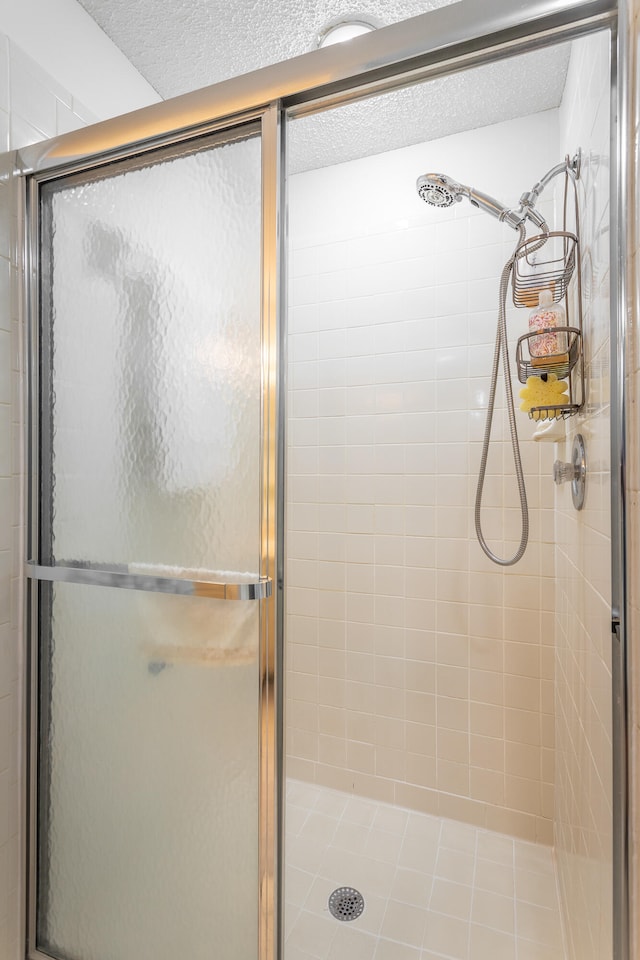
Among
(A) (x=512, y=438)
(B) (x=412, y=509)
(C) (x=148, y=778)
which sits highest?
(A) (x=512, y=438)

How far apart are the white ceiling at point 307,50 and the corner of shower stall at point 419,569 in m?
0.01

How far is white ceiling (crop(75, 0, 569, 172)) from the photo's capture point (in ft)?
4.47

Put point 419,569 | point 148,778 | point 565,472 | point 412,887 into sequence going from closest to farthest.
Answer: point 148,778 → point 565,472 → point 412,887 → point 419,569

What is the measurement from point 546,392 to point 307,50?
1275mm

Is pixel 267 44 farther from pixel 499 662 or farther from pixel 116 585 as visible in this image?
pixel 499 662

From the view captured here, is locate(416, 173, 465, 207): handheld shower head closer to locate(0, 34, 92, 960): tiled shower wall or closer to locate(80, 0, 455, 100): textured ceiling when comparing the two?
locate(80, 0, 455, 100): textured ceiling

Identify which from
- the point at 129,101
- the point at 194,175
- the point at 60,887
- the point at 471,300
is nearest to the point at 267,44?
the point at 129,101

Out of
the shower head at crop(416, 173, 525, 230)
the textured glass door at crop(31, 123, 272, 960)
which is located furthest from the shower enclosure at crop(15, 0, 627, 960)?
the shower head at crop(416, 173, 525, 230)

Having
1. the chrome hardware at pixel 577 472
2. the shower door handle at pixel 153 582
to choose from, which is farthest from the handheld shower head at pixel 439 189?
the shower door handle at pixel 153 582

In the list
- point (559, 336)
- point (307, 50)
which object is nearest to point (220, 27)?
point (307, 50)

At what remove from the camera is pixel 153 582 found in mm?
1040

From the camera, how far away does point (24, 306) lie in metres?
1.18

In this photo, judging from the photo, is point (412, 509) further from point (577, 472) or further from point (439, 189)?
point (439, 189)

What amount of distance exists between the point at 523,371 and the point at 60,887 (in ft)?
5.37
